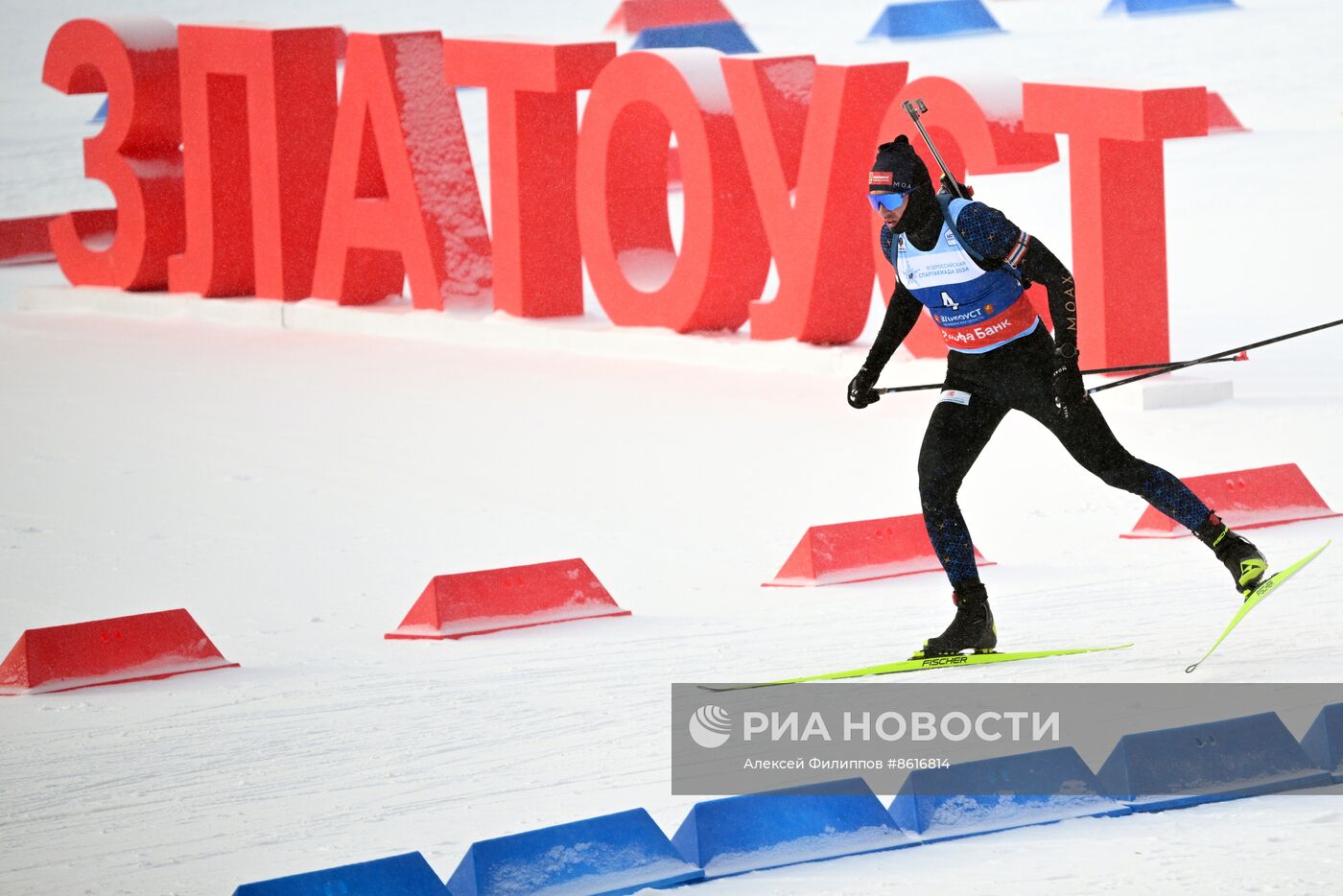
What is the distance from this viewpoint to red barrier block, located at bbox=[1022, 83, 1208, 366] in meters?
11.1

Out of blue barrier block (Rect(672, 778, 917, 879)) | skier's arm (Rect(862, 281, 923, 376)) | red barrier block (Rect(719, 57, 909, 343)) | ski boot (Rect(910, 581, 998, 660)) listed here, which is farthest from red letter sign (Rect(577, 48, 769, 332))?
blue barrier block (Rect(672, 778, 917, 879))

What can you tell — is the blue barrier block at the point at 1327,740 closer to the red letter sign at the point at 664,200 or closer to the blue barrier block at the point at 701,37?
the red letter sign at the point at 664,200

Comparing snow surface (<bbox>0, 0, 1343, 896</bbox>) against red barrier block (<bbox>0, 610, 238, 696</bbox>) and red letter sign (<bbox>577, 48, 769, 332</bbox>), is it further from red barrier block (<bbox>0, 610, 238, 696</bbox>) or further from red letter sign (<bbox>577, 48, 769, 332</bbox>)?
red letter sign (<bbox>577, 48, 769, 332</bbox>)

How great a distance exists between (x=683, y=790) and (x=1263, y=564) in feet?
6.35

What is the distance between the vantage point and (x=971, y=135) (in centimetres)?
1176

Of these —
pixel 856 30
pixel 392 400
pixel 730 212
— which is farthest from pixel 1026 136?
pixel 856 30

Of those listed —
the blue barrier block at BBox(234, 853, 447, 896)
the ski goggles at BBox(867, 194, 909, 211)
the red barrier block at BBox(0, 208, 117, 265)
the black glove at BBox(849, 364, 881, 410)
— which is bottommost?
the red barrier block at BBox(0, 208, 117, 265)

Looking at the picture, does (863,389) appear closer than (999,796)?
No

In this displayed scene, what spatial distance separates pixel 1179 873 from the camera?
441 centimetres

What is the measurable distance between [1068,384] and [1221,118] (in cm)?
1459

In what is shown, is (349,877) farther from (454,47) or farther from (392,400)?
(454,47)

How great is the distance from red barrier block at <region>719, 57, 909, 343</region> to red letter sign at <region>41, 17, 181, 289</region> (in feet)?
17.3

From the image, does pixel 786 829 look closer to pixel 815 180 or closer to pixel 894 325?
pixel 894 325

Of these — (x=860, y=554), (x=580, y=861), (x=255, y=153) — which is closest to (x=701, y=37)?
(x=255, y=153)
